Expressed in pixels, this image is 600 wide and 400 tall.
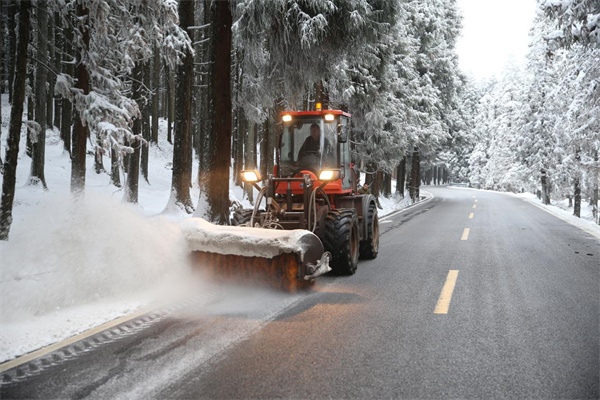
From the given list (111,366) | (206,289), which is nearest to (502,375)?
(111,366)

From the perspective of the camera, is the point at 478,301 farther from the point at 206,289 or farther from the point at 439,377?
the point at 206,289

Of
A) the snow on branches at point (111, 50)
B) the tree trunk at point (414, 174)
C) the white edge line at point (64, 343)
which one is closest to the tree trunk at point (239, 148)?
the tree trunk at point (414, 174)

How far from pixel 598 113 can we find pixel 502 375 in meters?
16.8

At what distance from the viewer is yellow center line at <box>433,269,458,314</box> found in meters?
6.36

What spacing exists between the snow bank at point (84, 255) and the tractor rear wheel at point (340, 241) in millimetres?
2466

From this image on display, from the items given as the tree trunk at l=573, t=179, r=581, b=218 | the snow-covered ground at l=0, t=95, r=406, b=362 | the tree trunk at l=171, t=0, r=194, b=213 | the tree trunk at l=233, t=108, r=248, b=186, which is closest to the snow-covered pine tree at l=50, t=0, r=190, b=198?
the tree trunk at l=171, t=0, r=194, b=213

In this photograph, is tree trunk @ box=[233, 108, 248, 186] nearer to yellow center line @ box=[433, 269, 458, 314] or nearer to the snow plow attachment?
yellow center line @ box=[433, 269, 458, 314]

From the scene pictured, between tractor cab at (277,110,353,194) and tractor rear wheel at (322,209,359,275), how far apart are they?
0.95 metres

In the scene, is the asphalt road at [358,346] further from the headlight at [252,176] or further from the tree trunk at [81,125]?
the tree trunk at [81,125]

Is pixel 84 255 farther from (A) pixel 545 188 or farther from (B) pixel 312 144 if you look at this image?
(A) pixel 545 188

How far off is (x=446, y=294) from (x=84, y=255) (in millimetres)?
5017

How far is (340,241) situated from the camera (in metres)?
8.45

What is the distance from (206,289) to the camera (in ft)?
24.0

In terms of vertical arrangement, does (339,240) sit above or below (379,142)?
below
